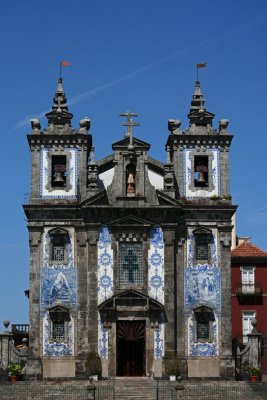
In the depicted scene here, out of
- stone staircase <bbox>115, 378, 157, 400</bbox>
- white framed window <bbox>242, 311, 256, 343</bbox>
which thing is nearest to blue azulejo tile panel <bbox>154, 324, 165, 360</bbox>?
stone staircase <bbox>115, 378, 157, 400</bbox>

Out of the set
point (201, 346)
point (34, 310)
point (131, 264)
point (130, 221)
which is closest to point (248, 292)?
point (201, 346)

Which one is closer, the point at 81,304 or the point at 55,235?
the point at 81,304

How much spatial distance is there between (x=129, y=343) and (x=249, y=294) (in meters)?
11.3

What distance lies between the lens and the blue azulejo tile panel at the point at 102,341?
1884 inches

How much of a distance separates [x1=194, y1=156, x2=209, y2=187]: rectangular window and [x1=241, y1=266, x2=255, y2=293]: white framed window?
30.6 feet

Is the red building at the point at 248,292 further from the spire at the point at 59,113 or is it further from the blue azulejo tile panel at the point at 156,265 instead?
the spire at the point at 59,113

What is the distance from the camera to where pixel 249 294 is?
5709 cm

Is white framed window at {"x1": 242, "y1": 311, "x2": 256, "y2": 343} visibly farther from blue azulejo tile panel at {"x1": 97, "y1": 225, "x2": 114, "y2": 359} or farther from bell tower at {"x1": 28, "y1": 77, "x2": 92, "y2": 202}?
bell tower at {"x1": 28, "y1": 77, "x2": 92, "y2": 202}

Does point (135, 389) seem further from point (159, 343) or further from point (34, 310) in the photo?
point (34, 310)

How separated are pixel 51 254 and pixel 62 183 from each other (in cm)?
378

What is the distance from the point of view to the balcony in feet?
187

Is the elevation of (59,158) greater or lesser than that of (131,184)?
greater

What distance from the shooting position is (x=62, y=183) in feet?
165

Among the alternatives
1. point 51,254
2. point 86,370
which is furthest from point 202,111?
point 86,370
